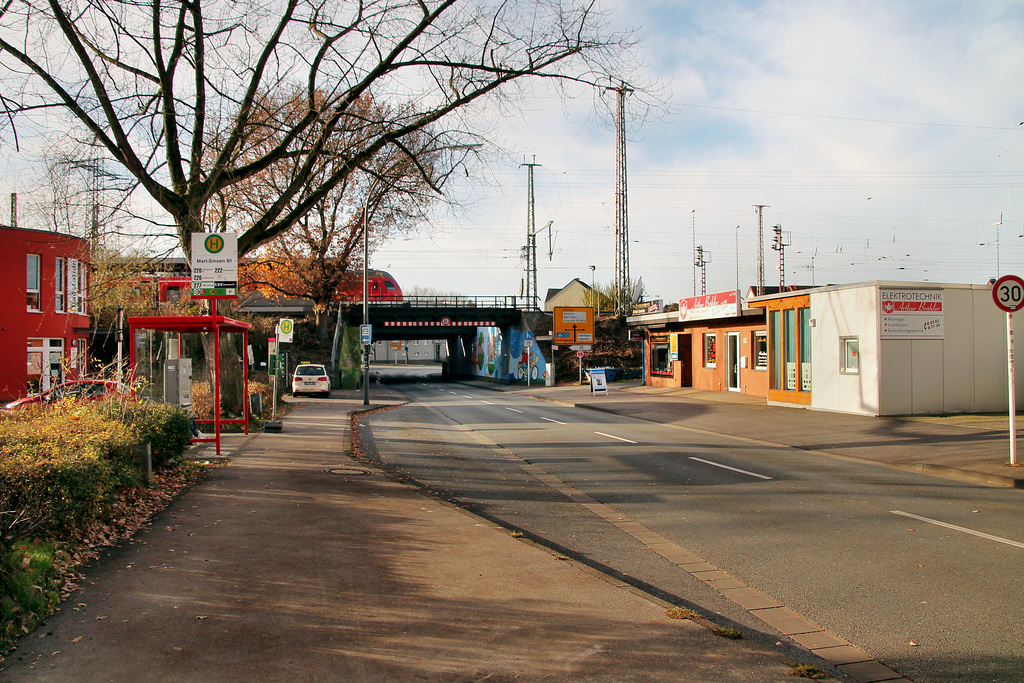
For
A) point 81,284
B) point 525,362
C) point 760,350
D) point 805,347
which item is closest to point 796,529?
point 805,347

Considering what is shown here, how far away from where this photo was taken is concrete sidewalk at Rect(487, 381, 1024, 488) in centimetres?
1173

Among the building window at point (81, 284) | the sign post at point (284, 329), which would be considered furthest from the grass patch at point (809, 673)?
the building window at point (81, 284)

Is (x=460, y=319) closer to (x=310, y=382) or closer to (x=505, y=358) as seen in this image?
(x=505, y=358)

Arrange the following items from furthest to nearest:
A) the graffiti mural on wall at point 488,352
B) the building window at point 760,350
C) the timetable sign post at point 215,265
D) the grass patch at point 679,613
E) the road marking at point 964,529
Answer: the graffiti mural on wall at point 488,352, the building window at point 760,350, the timetable sign post at point 215,265, the road marking at point 964,529, the grass patch at point 679,613

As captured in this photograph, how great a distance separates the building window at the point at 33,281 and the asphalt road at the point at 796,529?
21.9 meters

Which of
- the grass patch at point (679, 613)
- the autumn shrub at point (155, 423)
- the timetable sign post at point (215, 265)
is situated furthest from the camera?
the timetable sign post at point (215, 265)

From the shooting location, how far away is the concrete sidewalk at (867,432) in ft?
38.5

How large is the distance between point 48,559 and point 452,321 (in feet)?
165

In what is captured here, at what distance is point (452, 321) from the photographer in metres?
55.2

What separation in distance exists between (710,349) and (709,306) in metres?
2.65

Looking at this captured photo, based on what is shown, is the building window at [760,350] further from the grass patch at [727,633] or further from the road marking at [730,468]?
the grass patch at [727,633]

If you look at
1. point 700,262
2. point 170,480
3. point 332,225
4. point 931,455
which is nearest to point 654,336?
point 332,225

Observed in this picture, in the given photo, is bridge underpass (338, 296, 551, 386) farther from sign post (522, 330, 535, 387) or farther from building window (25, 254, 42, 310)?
building window (25, 254, 42, 310)

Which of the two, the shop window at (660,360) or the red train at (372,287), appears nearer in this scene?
the shop window at (660,360)
